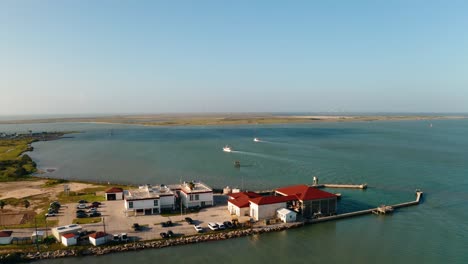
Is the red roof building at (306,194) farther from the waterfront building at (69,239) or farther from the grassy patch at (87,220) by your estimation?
the waterfront building at (69,239)

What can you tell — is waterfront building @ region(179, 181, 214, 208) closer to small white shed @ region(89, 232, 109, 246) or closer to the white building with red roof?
the white building with red roof

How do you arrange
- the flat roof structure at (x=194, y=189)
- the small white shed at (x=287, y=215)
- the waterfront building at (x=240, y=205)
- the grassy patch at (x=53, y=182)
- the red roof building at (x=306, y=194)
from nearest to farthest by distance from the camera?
the small white shed at (x=287, y=215) < the waterfront building at (x=240, y=205) < the red roof building at (x=306, y=194) < the flat roof structure at (x=194, y=189) < the grassy patch at (x=53, y=182)

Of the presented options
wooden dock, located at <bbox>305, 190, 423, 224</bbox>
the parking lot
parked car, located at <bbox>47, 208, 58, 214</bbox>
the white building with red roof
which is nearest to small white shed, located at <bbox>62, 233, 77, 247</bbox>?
the parking lot

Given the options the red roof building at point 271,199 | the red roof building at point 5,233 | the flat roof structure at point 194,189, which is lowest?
the red roof building at point 5,233

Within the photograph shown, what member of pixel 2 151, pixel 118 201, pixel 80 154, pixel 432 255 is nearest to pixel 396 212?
pixel 432 255

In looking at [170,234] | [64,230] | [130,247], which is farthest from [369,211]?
[64,230]

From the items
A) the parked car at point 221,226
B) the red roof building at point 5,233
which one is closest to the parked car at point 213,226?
the parked car at point 221,226

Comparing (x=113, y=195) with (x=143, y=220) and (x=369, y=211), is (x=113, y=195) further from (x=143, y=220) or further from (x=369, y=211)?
(x=369, y=211)
